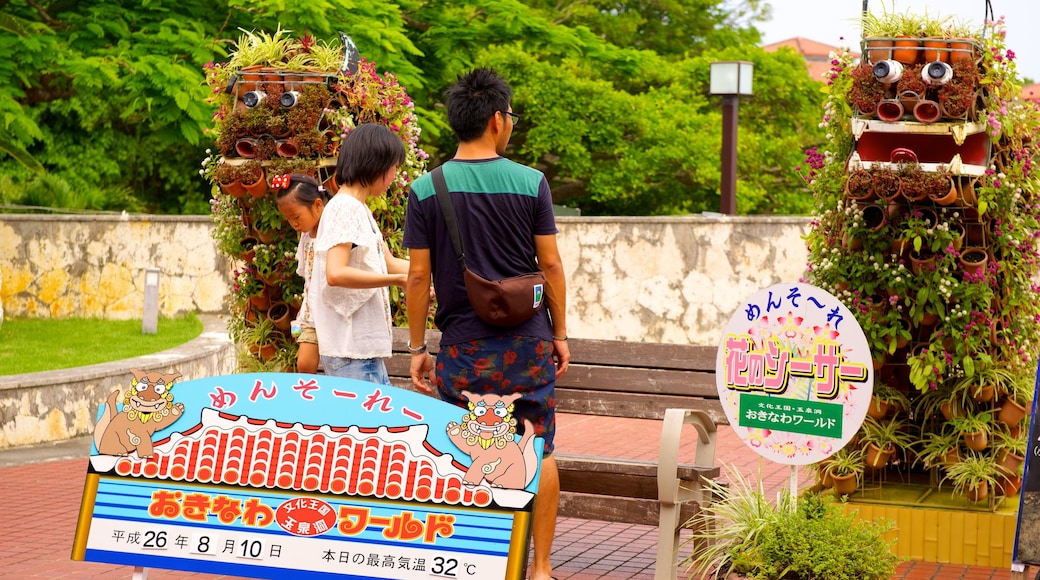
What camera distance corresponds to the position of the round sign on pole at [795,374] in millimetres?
4980

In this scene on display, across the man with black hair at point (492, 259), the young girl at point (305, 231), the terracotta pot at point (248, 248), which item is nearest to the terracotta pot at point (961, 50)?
the man with black hair at point (492, 259)

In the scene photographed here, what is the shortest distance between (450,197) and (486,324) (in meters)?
0.47

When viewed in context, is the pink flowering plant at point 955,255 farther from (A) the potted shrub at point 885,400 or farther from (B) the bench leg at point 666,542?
(B) the bench leg at point 666,542

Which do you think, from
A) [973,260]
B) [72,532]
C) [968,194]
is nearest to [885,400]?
[973,260]

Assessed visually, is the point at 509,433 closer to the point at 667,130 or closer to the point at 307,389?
the point at 307,389

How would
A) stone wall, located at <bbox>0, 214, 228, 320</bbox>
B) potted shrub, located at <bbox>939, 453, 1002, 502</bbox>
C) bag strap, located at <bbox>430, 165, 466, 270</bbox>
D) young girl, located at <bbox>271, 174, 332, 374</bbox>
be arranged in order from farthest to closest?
stone wall, located at <bbox>0, 214, 228, 320</bbox> → young girl, located at <bbox>271, 174, 332, 374</bbox> → potted shrub, located at <bbox>939, 453, 1002, 502</bbox> → bag strap, located at <bbox>430, 165, 466, 270</bbox>

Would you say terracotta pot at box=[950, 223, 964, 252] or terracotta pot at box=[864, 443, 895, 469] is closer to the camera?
terracotta pot at box=[950, 223, 964, 252]

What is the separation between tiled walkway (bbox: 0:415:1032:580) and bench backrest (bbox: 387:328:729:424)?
37 centimetres

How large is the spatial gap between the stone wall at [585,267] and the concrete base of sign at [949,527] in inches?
330

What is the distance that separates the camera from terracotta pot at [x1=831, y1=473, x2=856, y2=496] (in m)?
6.14

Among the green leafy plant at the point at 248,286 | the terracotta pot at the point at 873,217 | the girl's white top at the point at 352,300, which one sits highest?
the terracotta pot at the point at 873,217

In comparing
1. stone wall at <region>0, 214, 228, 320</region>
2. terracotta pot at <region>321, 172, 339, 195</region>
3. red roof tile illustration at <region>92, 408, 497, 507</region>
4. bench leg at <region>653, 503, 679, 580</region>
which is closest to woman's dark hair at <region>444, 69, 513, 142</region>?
red roof tile illustration at <region>92, 408, 497, 507</region>

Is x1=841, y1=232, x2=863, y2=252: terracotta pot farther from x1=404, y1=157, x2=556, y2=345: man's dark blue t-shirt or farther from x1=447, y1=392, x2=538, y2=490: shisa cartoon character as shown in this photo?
x1=447, y1=392, x2=538, y2=490: shisa cartoon character

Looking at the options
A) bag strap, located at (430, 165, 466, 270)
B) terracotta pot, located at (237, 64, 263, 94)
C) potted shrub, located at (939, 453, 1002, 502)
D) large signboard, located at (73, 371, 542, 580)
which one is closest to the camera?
large signboard, located at (73, 371, 542, 580)
